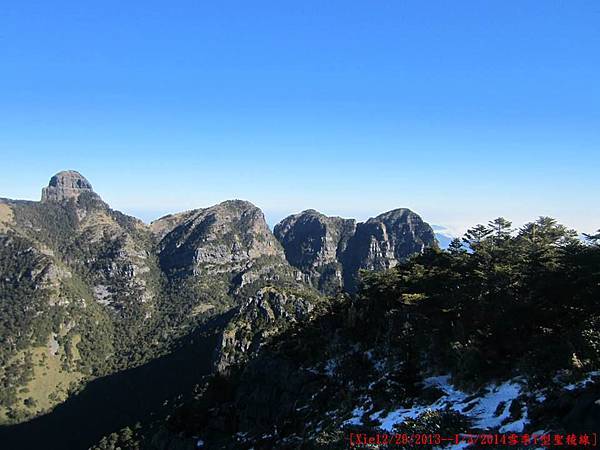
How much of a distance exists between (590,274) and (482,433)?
18555 mm

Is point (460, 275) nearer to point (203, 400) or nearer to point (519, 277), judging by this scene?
point (519, 277)

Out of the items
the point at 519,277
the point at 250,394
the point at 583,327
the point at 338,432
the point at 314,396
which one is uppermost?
the point at 519,277

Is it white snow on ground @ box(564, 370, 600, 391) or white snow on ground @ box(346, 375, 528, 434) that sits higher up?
white snow on ground @ box(564, 370, 600, 391)

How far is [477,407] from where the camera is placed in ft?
83.7

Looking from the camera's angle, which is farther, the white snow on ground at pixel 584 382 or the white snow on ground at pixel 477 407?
the white snow on ground at pixel 477 407

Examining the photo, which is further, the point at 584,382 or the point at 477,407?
the point at 477,407

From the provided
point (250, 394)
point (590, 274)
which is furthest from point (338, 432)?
point (250, 394)

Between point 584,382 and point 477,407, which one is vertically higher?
point 584,382

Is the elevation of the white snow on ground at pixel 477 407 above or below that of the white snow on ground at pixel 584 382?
below

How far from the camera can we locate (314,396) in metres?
48.4

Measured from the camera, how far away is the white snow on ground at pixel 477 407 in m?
22.6

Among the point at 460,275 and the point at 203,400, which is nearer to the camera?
the point at 460,275

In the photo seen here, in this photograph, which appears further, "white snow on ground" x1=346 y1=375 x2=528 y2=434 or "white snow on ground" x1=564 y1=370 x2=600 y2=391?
"white snow on ground" x1=346 y1=375 x2=528 y2=434

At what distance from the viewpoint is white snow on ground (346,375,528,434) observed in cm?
2258
